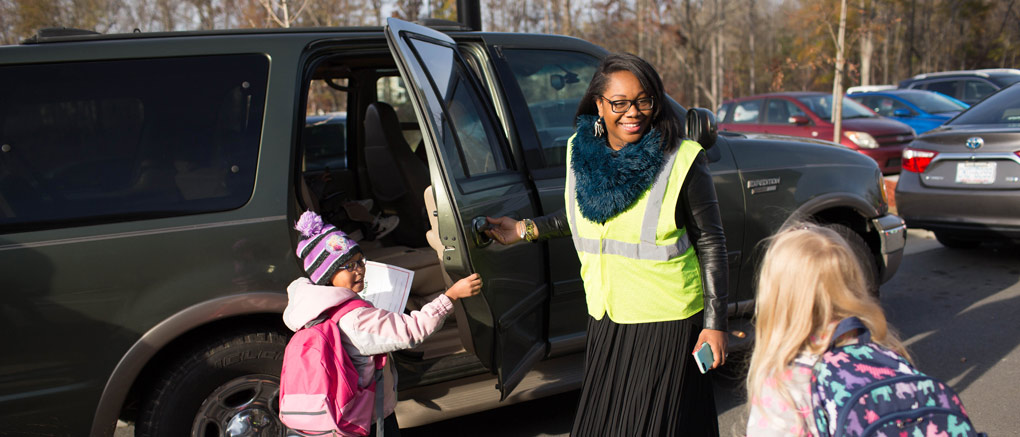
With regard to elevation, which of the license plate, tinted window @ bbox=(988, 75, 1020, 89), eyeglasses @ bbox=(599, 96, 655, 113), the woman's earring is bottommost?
the license plate

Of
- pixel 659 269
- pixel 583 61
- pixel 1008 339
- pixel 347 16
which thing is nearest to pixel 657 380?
pixel 659 269

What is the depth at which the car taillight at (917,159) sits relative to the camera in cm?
645

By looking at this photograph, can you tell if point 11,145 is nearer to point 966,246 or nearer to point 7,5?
point 966,246

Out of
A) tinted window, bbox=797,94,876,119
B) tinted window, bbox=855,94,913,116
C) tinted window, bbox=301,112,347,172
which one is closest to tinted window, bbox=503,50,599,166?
tinted window, bbox=301,112,347,172

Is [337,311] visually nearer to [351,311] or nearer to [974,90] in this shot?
[351,311]

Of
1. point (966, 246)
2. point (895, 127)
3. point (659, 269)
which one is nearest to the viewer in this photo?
point (659, 269)

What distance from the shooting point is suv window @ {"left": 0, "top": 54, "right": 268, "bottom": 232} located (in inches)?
102

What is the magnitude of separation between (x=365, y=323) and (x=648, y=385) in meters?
0.95

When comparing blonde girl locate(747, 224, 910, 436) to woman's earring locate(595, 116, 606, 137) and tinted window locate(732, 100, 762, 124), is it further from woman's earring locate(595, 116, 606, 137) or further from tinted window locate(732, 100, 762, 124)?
tinted window locate(732, 100, 762, 124)

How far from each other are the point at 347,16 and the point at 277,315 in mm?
16516

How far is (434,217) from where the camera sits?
3.02 meters

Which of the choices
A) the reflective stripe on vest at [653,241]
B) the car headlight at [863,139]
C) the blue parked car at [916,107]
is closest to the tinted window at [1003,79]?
the blue parked car at [916,107]

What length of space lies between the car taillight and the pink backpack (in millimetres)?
6107

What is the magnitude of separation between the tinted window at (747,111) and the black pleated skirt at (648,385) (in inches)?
458
